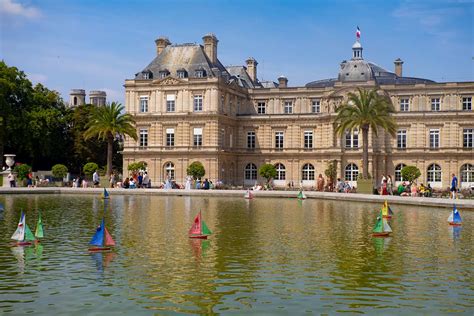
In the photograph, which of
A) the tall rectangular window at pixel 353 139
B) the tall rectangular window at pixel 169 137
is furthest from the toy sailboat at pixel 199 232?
the tall rectangular window at pixel 169 137

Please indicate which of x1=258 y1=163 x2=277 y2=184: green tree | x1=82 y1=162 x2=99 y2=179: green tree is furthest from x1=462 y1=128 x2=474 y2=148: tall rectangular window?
x1=82 y1=162 x2=99 y2=179: green tree

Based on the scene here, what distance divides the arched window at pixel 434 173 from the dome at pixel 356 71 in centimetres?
1214

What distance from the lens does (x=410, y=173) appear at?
209 feet

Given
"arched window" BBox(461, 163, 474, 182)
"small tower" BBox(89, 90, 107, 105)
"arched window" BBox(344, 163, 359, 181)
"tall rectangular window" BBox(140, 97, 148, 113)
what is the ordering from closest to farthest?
"arched window" BBox(461, 163, 474, 182) < "arched window" BBox(344, 163, 359, 181) < "tall rectangular window" BBox(140, 97, 148, 113) < "small tower" BBox(89, 90, 107, 105)

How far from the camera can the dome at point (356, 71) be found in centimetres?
7338

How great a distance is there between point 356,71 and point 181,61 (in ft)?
66.0

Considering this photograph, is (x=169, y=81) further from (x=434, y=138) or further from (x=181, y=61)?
(x=434, y=138)

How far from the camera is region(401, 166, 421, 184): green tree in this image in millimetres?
63812

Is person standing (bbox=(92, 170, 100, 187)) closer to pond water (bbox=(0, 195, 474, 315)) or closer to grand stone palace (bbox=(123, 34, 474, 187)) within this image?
grand stone palace (bbox=(123, 34, 474, 187))

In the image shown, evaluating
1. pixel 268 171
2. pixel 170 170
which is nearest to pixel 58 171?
pixel 170 170

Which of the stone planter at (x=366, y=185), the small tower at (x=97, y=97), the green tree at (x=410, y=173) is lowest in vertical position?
the stone planter at (x=366, y=185)

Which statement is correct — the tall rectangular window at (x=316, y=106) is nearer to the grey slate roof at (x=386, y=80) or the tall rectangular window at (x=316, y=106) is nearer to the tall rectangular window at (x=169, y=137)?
the grey slate roof at (x=386, y=80)

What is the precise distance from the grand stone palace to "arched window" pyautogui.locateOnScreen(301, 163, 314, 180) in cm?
11

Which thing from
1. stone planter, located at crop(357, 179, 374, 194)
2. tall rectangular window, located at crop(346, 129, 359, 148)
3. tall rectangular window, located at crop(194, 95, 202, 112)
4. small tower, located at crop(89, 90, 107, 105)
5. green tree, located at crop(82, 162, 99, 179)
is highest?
small tower, located at crop(89, 90, 107, 105)
